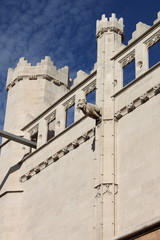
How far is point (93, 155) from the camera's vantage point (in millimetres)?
22469

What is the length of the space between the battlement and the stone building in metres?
0.05

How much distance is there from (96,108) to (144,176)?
13.0 feet

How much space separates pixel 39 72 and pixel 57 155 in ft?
23.6

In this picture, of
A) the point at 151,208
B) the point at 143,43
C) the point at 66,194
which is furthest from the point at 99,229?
the point at 143,43

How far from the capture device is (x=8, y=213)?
2566 cm

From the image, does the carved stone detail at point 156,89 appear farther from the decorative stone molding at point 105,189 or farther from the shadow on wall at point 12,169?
the shadow on wall at point 12,169

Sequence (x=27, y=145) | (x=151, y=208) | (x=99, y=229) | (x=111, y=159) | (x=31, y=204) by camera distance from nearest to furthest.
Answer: (x=151, y=208) < (x=99, y=229) < (x=111, y=159) < (x=31, y=204) < (x=27, y=145)

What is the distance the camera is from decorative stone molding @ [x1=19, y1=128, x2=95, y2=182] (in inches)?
920

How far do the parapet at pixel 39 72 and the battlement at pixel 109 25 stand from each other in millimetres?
5823

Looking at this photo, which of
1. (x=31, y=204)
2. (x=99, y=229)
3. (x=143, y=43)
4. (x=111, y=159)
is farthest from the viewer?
(x=31, y=204)

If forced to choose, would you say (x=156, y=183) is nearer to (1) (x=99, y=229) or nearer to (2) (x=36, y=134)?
(1) (x=99, y=229)

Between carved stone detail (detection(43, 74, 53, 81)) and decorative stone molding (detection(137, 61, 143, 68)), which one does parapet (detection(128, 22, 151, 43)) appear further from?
carved stone detail (detection(43, 74, 53, 81))

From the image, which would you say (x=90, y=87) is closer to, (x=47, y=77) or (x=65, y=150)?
(x=65, y=150)

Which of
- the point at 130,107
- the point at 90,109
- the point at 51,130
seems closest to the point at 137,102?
the point at 130,107
